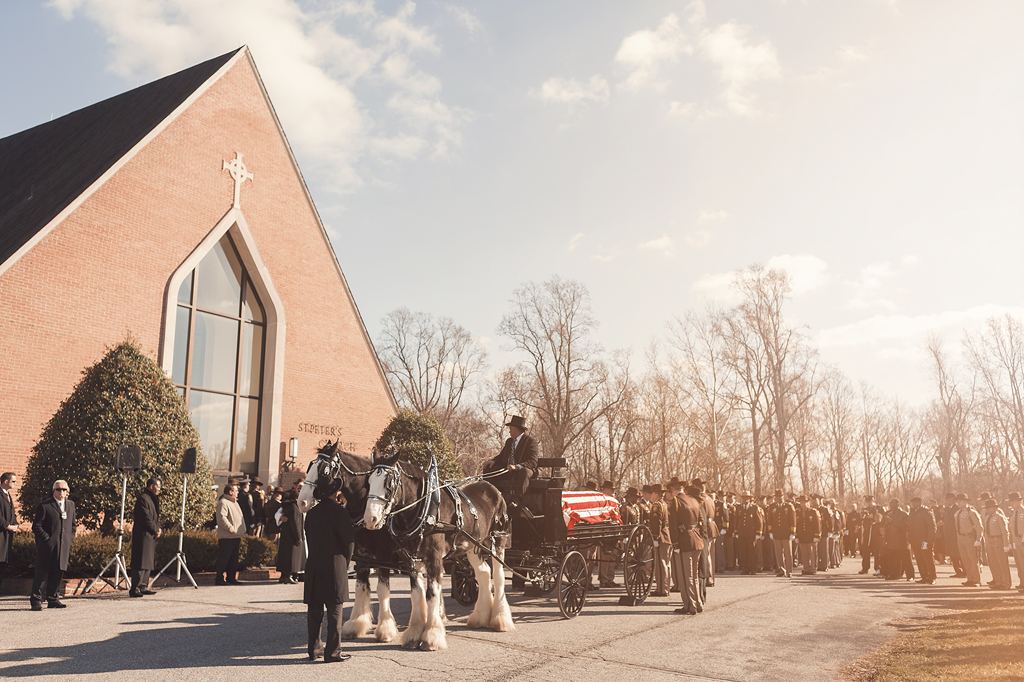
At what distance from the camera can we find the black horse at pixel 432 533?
7930mm

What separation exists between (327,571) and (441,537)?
60.3 inches

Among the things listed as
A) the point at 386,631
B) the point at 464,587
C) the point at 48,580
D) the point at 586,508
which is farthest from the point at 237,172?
the point at 386,631

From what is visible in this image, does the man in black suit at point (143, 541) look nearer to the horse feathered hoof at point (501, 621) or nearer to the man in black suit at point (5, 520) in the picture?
the man in black suit at point (5, 520)

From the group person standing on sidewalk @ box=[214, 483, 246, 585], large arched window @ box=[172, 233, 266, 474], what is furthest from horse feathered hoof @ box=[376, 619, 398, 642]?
large arched window @ box=[172, 233, 266, 474]

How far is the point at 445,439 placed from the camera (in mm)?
22078

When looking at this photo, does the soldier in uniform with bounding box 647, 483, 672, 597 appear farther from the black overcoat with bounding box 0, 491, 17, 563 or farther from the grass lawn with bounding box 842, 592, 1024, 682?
the black overcoat with bounding box 0, 491, 17, 563

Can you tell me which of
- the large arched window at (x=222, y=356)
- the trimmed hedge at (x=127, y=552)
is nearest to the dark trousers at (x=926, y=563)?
the trimmed hedge at (x=127, y=552)

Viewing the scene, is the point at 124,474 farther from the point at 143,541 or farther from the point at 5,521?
the point at 5,521

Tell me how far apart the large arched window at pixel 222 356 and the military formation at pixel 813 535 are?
12251mm

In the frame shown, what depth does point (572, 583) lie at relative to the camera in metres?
10.7

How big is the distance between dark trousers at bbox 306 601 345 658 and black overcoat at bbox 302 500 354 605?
0.10 m

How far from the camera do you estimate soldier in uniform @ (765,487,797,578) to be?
1889 centimetres

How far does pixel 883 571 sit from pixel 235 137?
905 inches

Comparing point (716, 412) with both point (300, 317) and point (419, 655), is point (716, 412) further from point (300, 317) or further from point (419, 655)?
point (419, 655)
